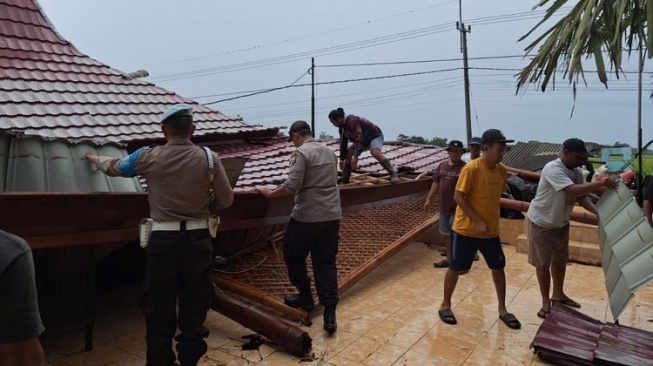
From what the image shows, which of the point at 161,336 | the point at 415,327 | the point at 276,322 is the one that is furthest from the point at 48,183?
the point at 415,327

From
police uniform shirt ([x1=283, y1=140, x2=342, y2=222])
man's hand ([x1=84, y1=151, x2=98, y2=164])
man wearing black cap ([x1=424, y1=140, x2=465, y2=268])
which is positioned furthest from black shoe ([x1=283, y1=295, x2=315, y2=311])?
man wearing black cap ([x1=424, y1=140, x2=465, y2=268])

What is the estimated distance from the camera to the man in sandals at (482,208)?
3721 millimetres

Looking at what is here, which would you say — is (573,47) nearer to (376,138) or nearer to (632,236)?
(632,236)

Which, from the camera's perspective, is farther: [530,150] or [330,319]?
[530,150]

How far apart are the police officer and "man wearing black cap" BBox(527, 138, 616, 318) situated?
112 inches

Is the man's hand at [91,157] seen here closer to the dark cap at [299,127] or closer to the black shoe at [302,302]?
the dark cap at [299,127]

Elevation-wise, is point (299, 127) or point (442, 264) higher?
point (299, 127)

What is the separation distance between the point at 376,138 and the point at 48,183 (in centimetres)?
466

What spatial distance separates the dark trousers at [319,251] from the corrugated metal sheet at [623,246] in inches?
81.4

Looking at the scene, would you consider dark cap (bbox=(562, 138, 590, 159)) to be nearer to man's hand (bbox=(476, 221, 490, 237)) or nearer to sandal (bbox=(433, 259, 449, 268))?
man's hand (bbox=(476, 221, 490, 237))

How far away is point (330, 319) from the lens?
3.79 meters

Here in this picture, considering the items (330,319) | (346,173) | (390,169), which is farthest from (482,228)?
(390,169)

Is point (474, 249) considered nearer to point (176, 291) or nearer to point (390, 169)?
point (176, 291)

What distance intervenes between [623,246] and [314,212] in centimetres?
234
